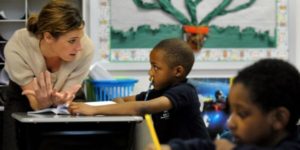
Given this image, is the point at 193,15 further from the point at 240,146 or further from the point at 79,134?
the point at 240,146

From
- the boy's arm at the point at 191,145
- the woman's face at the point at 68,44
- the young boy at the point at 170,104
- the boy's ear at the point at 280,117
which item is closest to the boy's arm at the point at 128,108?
the young boy at the point at 170,104

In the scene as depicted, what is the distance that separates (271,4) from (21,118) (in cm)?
215

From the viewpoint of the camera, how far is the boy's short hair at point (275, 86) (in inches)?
41.2

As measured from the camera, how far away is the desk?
5.65 ft

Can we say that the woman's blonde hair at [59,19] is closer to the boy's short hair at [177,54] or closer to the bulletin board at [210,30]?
the boy's short hair at [177,54]

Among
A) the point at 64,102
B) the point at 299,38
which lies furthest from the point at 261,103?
the point at 299,38

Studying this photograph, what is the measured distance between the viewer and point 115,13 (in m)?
3.16

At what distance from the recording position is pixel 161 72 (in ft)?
6.41

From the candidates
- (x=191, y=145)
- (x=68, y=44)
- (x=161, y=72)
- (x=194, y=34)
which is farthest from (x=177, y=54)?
(x=194, y=34)

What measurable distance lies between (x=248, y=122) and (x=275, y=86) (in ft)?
0.32

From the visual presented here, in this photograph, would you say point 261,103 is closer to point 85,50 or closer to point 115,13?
point 85,50

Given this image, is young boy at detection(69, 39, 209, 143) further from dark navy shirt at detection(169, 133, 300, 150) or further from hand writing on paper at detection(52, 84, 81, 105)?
dark navy shirt at detection(169, 133, 300, 150)

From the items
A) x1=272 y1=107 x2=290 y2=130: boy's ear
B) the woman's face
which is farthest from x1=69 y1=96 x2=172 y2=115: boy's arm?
x1=272 y1=107 x2=290 y2=130: boy's ear

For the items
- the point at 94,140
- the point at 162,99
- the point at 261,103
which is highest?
the point at 261,103
